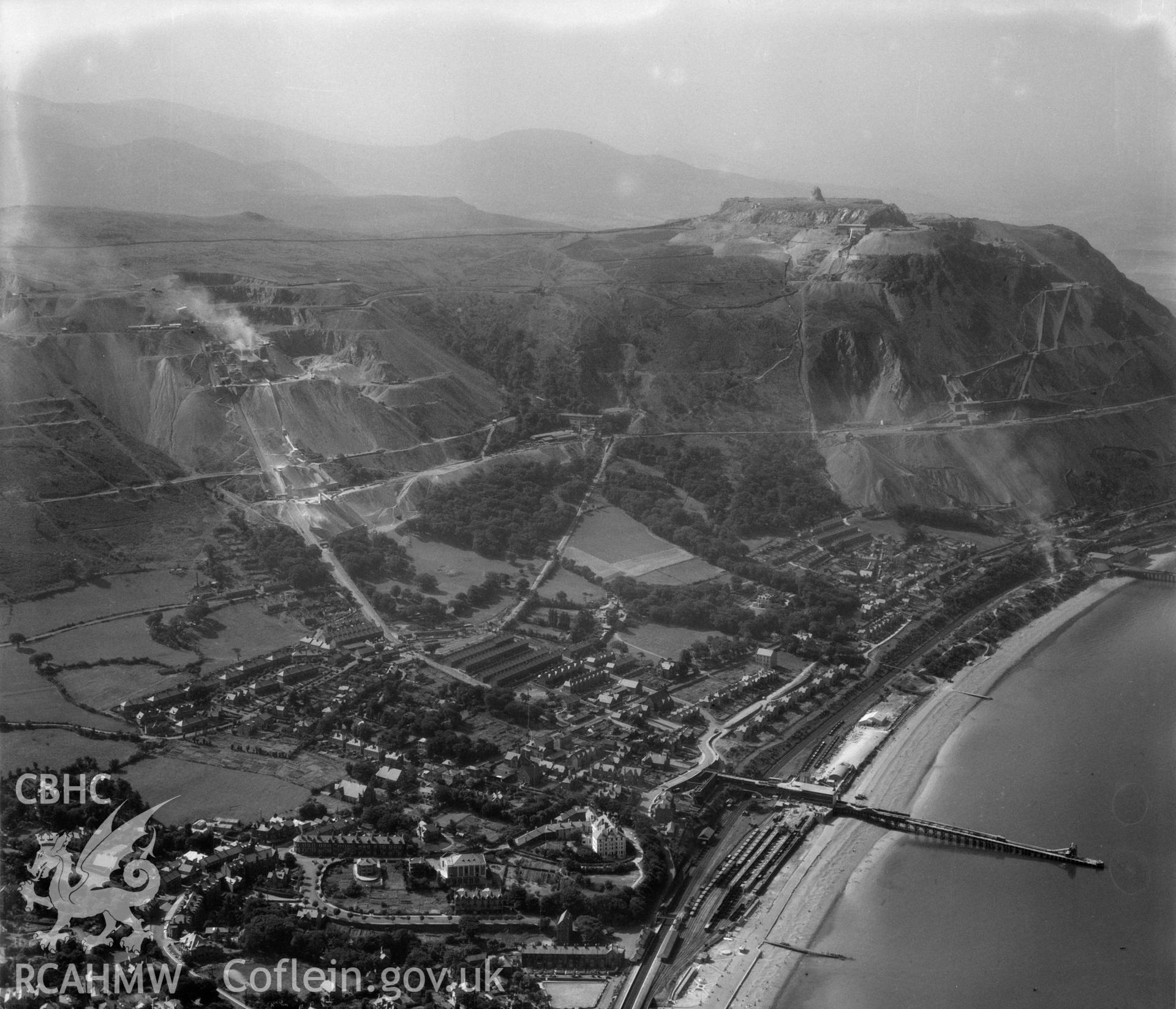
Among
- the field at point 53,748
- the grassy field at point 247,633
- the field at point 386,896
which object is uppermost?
the grassy field at point 247,633

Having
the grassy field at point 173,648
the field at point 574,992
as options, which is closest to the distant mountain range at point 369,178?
the grassy field at point 173,648

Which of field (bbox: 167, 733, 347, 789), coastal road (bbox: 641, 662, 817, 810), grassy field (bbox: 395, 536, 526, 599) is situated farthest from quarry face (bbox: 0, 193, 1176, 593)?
coastal road (bbox: 641, 662, 817, 810)

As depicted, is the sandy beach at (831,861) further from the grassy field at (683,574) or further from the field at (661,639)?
the grassy field at (683,574)

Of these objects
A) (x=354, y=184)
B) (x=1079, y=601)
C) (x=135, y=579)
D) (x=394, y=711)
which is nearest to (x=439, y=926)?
(x=394, y=711)

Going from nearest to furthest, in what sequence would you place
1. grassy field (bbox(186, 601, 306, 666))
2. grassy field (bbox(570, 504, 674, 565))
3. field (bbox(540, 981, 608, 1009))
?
field (bbox(540, 981, 608, 1009)), grassy field (bbox(186, 601, 306, 666)), grassy field (bbox(570, 504, 674, 565))

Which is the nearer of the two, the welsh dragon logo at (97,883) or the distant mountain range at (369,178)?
the welsh dragon logo at (97,883)

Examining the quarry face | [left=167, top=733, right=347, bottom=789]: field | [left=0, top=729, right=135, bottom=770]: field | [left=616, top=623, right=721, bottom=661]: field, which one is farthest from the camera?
the quarry face

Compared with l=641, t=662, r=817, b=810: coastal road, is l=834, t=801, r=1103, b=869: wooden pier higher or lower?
lower

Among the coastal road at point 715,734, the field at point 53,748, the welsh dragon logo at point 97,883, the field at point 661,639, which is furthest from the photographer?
the field at point 661,639

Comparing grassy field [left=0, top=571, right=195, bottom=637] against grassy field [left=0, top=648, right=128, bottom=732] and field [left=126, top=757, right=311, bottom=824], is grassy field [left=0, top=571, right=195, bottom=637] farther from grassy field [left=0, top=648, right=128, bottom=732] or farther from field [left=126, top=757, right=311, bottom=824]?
field [left=126, top=757, right=311, bottom=824]
